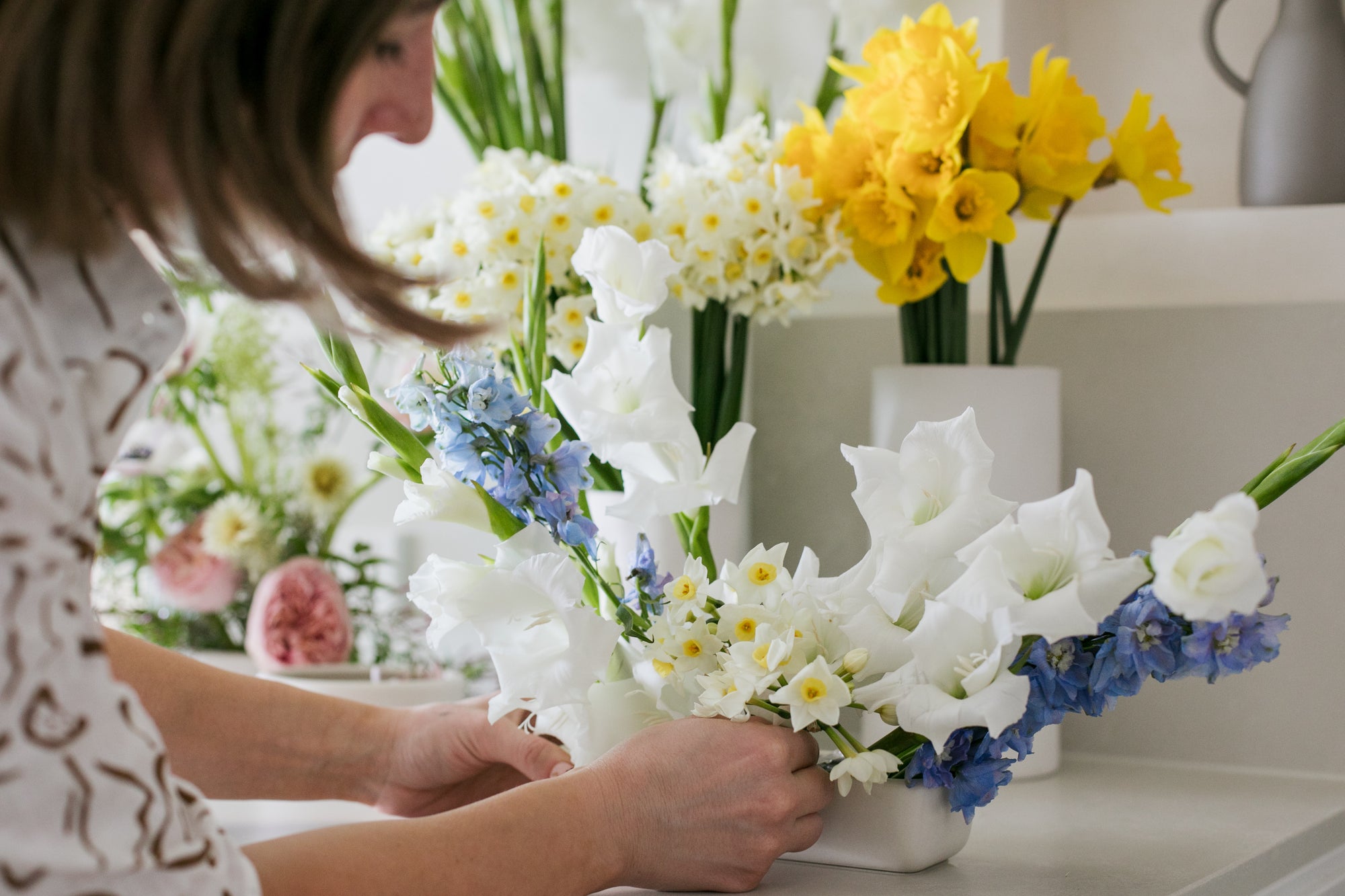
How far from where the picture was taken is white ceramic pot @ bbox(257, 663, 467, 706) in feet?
3.46

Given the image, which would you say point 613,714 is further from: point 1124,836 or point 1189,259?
point 1189,259

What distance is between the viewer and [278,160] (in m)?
0.43

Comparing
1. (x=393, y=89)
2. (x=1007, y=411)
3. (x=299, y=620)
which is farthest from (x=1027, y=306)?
(x=299, y=620)

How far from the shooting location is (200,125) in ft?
1.35

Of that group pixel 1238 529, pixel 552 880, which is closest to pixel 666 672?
pixel 552 880

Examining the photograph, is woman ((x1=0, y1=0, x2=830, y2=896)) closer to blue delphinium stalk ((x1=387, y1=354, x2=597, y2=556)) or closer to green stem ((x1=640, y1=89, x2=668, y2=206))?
blue delphinium stalk ((x1=387, y1=354, x2=597, y2=556))

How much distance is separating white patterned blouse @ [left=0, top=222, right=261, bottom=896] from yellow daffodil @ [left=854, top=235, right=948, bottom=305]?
1.84 feet

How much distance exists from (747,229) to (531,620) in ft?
1.33

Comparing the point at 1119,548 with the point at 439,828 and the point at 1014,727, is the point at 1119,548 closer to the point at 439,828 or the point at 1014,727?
the point at 1014,727

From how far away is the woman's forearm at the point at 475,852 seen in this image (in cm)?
51

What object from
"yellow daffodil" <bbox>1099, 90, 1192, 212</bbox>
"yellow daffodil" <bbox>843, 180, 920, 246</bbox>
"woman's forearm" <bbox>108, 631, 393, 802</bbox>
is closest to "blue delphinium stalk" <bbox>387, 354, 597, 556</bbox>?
"woman's forearm" <bbox>108, 631, 393, 802</bbox>

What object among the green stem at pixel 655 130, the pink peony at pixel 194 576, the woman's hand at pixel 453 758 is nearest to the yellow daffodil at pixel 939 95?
the green stem at pixel 655 130

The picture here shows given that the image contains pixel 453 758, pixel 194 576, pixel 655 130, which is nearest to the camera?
pixel 453 758

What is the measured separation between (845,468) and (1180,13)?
1.53 ft
